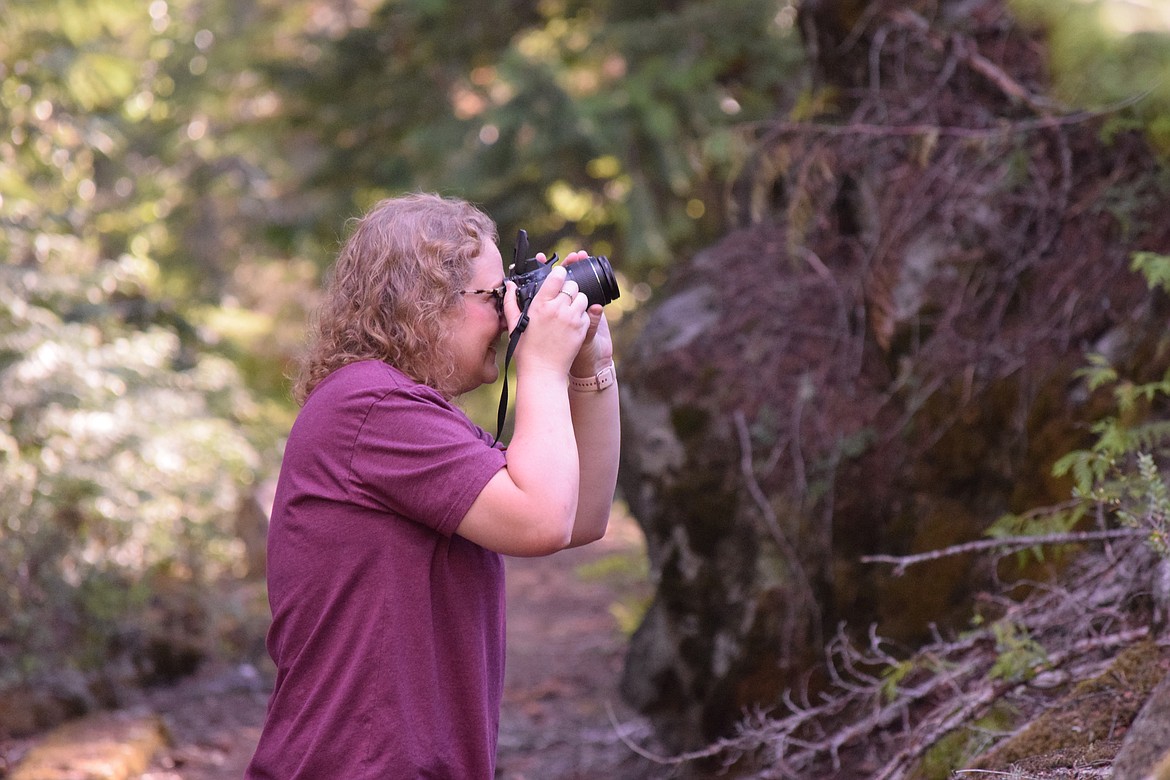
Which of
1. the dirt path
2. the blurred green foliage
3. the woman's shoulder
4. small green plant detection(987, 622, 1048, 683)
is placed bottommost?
the dirt path

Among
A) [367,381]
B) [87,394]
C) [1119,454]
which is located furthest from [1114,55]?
[87,394]

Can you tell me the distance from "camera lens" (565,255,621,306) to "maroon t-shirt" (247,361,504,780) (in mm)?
423

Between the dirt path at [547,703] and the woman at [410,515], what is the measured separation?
1.89 metres

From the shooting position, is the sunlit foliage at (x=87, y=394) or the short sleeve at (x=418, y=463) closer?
the short sleeve at (x=418, y=463)

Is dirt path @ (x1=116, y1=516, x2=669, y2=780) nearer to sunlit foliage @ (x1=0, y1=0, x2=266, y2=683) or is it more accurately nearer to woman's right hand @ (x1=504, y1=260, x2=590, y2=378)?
sunlit foliage @ (x1=0, y1=0, x2=266, y2=683)

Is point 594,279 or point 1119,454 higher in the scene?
point 594,279

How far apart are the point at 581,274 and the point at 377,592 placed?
795mm

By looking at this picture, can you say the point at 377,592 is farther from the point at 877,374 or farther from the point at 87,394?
the point at 87,394

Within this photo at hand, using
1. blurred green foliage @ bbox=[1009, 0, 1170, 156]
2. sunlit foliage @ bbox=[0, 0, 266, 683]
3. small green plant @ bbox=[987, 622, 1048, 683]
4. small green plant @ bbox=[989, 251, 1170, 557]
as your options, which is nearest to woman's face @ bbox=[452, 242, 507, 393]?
blurred green foliage @ bbox=[1009, 0, 1170, 156]

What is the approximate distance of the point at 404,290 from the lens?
210 cm

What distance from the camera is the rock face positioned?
3820 millimetres

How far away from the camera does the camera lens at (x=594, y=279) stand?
2246 millimetres

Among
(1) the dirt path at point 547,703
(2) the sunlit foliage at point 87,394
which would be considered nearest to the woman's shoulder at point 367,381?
(1) the dirt path at point 547,703

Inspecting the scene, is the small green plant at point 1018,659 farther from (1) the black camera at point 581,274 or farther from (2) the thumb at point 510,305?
(2) the thumb at point 510,305
